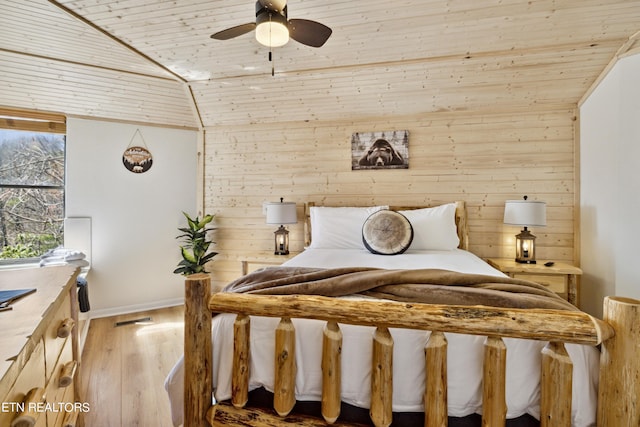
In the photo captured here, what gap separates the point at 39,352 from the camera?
0.87m

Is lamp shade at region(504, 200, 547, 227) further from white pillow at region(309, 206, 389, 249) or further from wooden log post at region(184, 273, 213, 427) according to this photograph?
wooden log post at region(184, 273, 213, 427)

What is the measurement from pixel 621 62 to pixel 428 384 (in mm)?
3003

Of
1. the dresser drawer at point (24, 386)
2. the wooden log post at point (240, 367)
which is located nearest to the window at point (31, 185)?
the dresser drawer at point (24, 386)

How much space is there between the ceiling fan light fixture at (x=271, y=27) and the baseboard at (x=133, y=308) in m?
3.31

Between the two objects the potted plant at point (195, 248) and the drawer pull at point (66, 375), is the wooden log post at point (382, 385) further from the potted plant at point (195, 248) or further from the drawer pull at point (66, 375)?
the potted plant at point (195, 248)

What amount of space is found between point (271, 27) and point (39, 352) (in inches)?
75.3

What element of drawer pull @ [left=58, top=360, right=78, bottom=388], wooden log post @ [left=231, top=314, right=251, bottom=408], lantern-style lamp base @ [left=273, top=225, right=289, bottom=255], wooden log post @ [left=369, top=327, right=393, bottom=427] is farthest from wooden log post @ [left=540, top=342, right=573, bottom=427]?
lantern-style lamp base @ [left=273, top=225, right=289, bottom=255]

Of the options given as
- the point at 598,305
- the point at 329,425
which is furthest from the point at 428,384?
the point at 598,305

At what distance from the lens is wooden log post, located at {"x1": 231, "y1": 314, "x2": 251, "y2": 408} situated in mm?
1117

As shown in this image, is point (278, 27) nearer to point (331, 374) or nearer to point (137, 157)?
point (331, 374)

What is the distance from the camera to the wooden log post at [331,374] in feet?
3.39

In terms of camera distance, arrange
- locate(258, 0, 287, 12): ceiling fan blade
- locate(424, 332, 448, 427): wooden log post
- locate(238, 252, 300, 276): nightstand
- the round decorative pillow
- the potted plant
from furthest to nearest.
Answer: the potted plant
locate(238, 252, 300, 276): nightstand
the round decorative pillow
locate(258, 0, 287, 12): ceiling fan blade
locate(424, 332, 448, 427): wooden log post

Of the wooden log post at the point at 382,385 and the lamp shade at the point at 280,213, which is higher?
the lamp shade at the point at 280,213

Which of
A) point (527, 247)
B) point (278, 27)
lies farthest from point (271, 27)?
point (527, 247)
